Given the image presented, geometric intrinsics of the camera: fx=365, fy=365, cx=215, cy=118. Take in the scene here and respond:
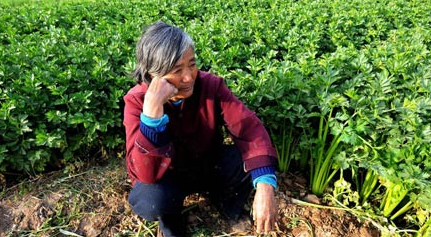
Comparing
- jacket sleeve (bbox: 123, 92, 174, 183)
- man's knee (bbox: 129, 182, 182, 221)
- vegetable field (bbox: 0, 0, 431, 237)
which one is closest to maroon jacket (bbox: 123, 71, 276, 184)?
jacket sleeve (bbox: 123, 92, 174, 183)

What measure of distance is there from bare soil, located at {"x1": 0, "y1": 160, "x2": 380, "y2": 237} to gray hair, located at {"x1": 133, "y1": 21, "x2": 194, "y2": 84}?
112 centimetres

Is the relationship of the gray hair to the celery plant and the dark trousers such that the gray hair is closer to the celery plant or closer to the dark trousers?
the dark trousers

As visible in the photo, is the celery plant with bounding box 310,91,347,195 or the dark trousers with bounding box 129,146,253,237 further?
the celery plant with bounding box 310,91,347,195

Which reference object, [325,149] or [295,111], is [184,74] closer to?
[295,111]

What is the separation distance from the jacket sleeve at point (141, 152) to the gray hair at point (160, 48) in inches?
8.9

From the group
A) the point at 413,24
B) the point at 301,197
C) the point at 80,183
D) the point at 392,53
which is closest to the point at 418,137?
the point at 301,197

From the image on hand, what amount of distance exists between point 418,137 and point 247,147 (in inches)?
39.2

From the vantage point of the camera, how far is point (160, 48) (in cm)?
182

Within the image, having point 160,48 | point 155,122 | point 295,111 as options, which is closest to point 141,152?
point 155,122

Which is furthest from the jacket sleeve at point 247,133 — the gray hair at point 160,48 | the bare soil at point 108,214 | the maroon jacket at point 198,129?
the bare soil at point 108,214

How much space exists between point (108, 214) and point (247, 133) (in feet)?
3.75

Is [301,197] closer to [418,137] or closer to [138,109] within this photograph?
[418,137]

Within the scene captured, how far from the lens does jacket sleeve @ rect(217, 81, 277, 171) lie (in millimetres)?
2053

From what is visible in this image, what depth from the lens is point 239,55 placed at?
11.2 ft
